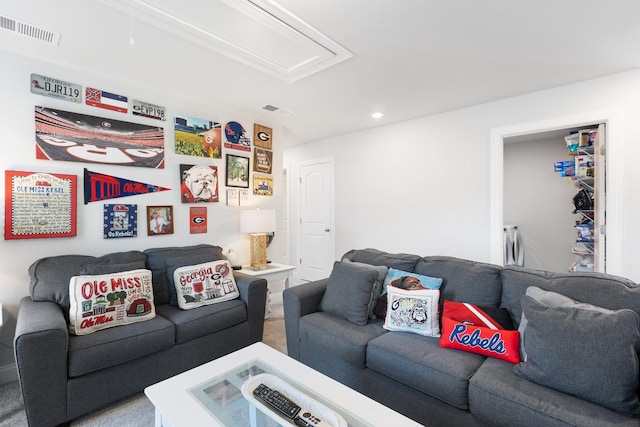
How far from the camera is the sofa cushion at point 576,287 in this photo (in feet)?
4.94

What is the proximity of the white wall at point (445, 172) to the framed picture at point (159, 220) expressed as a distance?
249cm

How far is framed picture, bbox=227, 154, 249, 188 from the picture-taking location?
3.46m

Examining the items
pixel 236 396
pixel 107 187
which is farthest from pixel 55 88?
pixel 236 396

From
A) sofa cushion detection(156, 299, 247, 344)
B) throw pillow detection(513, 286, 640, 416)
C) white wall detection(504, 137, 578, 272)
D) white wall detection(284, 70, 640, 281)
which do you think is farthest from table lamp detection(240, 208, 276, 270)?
white wall detection(504, 137, 578, 272)

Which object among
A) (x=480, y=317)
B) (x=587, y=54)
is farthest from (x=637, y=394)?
(x=587, y=54)

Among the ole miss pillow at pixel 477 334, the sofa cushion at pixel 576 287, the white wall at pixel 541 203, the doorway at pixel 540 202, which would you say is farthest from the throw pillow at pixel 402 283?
the white wall at pixel 541 203

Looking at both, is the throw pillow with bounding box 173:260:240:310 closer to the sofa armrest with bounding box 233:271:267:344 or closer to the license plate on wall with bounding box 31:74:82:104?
the sofa armrest with bounding box 233:271:267:344

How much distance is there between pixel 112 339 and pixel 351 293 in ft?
5.15

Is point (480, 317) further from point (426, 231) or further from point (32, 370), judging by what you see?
point (32, 370)

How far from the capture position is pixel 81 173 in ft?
8.08

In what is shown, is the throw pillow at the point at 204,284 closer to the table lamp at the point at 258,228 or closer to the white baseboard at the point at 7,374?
the table lamp at the point at 258,228

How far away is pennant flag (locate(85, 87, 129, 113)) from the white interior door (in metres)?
2.87

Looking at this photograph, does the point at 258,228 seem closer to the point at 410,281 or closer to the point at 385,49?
the point at 410,281

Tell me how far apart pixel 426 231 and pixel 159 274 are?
299 cm
